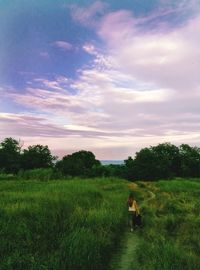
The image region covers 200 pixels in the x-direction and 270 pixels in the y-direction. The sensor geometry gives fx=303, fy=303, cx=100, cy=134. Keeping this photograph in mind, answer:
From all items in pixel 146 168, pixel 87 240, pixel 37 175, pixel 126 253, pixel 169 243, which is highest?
pixel 146 168

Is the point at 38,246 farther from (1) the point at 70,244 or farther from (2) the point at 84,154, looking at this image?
(2) the point at 84,154

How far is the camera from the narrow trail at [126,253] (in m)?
8.14

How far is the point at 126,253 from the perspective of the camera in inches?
364

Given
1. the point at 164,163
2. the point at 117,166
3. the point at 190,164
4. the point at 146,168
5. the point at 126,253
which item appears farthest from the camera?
the point at 117,166

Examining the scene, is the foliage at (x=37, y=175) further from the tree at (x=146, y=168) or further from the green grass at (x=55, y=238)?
the green grass at (x=55, y=238)

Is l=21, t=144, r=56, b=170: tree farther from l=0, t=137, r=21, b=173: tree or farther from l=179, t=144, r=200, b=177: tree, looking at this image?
l=179, t=144, r=200, b=177: tree

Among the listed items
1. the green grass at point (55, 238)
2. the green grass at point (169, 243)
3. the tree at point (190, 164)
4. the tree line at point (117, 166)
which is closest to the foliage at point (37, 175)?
the tree line at point (117, 166)

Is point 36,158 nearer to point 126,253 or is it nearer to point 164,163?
point 164,163

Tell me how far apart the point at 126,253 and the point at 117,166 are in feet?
224

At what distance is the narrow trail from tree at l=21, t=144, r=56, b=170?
65008 mm

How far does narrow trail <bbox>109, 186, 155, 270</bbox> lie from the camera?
814cm

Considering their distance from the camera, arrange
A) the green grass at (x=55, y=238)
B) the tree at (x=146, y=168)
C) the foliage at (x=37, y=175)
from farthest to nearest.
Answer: the tree at (x=146, y=168), the foliage at (x=37, y=175), the green grass at (x=55, y=238)

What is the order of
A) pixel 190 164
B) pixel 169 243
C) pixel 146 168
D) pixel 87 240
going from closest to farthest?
1. pixel 87 240
2. pixel 169 243
3. pixel 146 168
4. pixel 190 164

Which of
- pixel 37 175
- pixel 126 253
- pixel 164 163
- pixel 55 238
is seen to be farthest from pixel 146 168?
pixel 55 238
